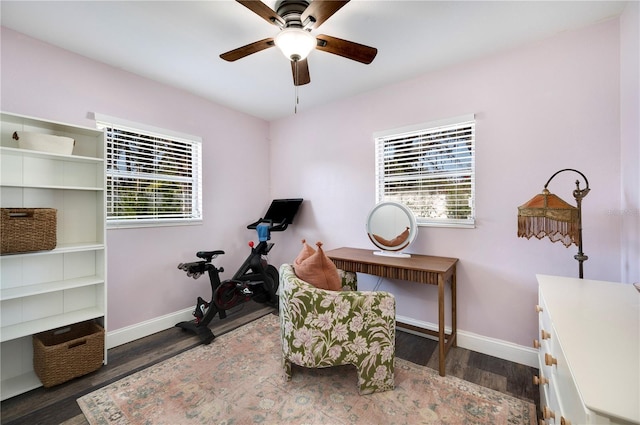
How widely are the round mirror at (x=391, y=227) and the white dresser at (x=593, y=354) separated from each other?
3.63 ft

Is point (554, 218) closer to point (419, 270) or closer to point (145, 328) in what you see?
point (419, 270)

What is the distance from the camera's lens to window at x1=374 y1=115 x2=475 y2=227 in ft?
7.93

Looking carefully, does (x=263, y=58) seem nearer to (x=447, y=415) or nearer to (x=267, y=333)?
(x=267, y=333)

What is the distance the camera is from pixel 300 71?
1.99 metres

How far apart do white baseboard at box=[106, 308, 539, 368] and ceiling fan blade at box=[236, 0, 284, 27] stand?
272cm

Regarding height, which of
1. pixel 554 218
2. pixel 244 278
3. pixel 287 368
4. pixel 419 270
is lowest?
pixel 287 368

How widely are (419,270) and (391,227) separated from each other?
577mm

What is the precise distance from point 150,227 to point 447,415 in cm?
287

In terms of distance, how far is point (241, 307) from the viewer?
331cm

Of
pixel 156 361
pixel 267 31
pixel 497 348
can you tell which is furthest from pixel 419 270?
pixel 156 361

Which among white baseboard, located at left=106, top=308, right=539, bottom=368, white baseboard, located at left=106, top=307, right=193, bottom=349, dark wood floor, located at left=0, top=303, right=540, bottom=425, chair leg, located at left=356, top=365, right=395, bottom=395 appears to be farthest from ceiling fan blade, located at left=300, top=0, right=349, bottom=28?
white baseboard, located at left=106, top=307, right=193, bottom=349

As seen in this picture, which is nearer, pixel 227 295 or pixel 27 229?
pixel 27 229

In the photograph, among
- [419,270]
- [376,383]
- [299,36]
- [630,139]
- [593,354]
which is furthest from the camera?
[419,270]

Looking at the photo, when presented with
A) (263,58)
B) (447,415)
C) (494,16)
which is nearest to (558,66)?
(494,16)
